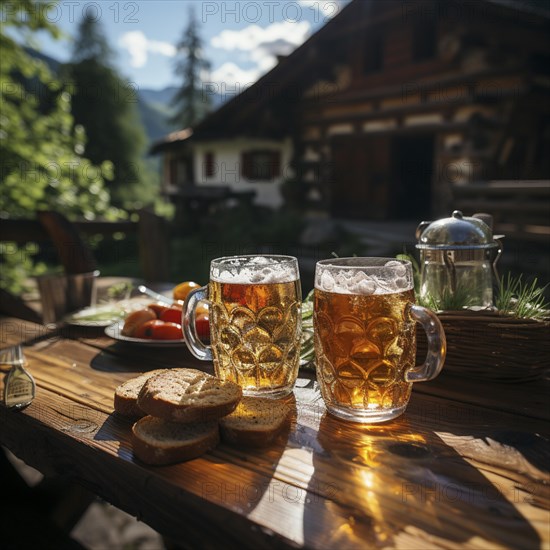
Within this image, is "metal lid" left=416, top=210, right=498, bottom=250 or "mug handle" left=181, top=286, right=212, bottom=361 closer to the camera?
"mug handle" left=181, top=286, right=212, bottom=361

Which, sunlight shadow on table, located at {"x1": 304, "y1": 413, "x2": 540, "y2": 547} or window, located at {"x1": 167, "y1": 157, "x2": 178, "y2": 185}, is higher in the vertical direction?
window, located at {"x1": 167, "y1": 157, "x2": 178, "y2": 185}

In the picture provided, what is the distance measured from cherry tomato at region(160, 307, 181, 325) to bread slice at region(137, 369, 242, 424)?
25.4 inches

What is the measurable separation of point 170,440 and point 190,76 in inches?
1723

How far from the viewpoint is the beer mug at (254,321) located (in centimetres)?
123

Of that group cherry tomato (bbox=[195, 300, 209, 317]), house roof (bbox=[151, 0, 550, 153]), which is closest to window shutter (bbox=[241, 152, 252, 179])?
house roof (bbox=[151, 0, 550, 153])

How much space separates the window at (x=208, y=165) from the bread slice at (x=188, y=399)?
17112 mm

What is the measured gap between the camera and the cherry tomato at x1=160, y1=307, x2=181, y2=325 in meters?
1.80

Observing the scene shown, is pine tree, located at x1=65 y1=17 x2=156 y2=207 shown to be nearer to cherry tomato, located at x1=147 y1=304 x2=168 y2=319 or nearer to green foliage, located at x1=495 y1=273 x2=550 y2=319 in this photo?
cherry tomato, located at x1=147 y1=304 x2=168 y2=319

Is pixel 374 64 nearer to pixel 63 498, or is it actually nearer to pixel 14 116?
pixel 14 116

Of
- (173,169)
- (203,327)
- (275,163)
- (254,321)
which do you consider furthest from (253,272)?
(173,169)

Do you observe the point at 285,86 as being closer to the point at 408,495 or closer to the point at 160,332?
the point at 160,332

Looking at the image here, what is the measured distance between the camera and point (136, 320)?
69.6 inches

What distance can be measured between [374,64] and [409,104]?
6.36 feet

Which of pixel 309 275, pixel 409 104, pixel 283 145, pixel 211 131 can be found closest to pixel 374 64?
pixel 409 104
